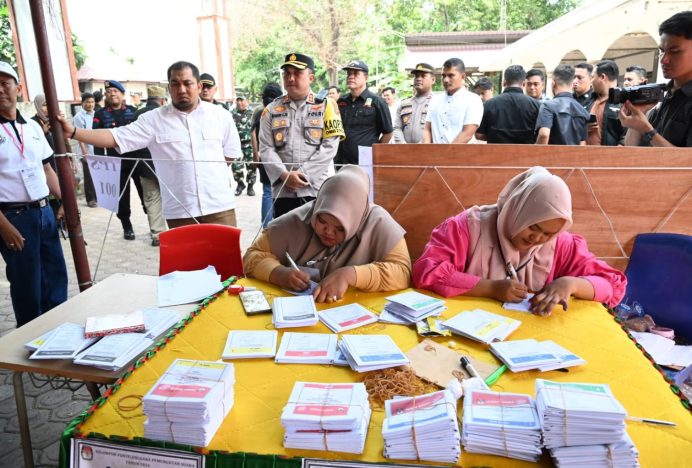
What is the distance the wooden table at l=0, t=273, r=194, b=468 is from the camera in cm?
153

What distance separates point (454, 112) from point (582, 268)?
2.72m

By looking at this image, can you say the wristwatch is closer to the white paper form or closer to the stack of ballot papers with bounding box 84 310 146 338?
the stack of ballot papers with bounding box 84 310 146 338

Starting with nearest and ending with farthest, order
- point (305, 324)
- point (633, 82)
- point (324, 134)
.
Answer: point (305, 324) → point (324, 134) → point (633, 82)

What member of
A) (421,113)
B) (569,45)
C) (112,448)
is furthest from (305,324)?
(569,45)

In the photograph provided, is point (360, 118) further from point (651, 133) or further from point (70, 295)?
point (70, 295)

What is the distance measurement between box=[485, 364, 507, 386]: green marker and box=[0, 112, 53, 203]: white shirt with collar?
111 inches

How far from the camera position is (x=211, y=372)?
1.21 metres

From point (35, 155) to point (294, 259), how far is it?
73.7 inches

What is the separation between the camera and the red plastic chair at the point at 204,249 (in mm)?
2547

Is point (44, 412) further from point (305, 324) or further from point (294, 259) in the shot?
point (305, 324)

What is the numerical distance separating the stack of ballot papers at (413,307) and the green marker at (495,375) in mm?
387

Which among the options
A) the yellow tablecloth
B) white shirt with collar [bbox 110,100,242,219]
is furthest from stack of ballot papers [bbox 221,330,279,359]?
white shirt with collar [bbox 110,100,242,219]

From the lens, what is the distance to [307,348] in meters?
1.53

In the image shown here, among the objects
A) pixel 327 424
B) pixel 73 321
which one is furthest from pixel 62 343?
pixel 327 424
